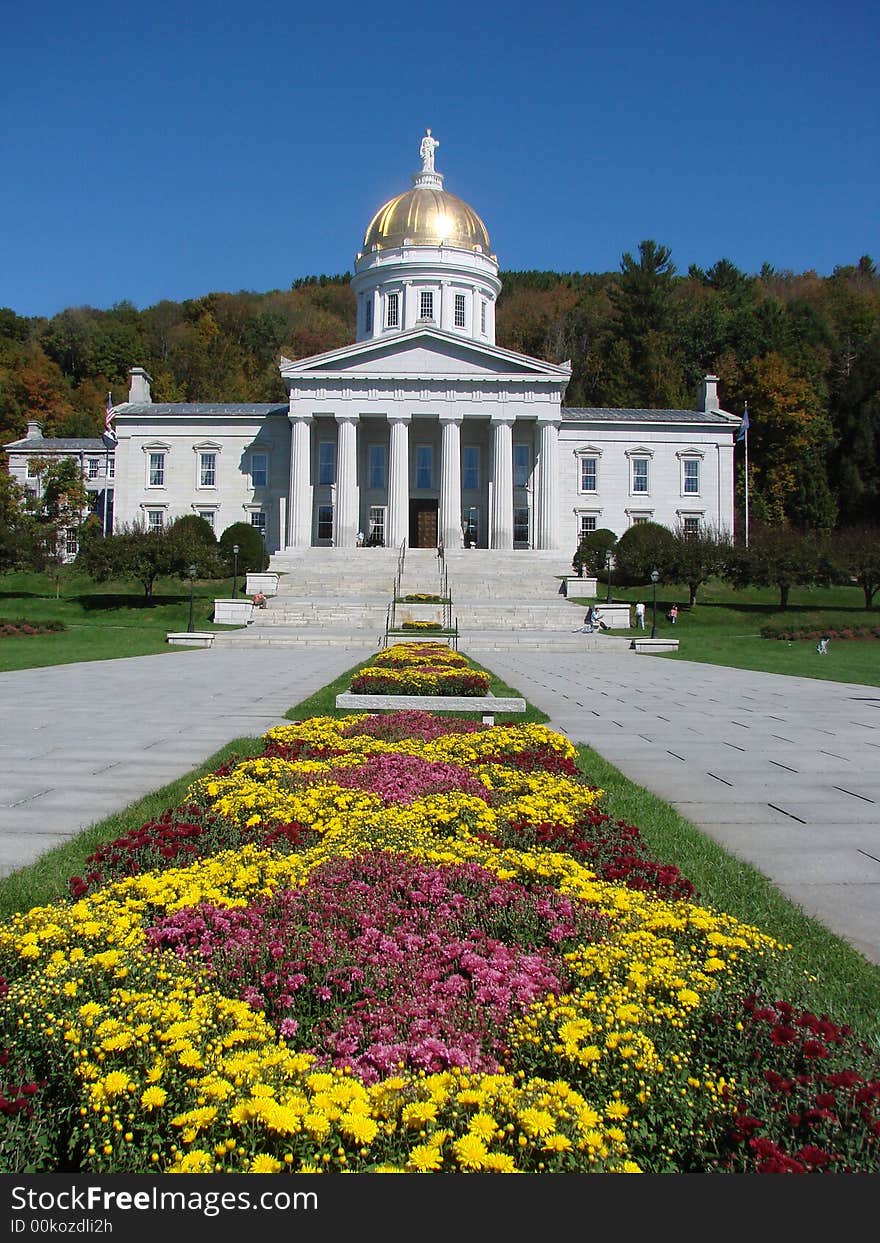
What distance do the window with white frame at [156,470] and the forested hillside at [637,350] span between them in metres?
24.1

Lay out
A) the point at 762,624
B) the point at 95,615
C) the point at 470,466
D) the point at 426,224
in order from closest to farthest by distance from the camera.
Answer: the point at 762,624
the point at 95,615
the point at 470,466
the point at 426,224

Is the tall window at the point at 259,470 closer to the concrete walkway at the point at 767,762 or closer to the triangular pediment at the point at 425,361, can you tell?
the triangular pediment at the point at 425,361

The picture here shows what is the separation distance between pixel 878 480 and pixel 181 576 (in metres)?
51.6

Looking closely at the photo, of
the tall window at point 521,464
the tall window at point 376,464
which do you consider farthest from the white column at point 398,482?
the tall window at point 521,464

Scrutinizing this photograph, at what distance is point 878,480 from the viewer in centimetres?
6538

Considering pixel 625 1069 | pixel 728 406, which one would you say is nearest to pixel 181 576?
pixel 625 1069

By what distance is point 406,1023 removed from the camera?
137 inches

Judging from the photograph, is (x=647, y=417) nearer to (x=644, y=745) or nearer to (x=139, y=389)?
(x=139, y=389)

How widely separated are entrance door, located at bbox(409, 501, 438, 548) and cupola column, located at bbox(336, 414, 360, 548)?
543 cm

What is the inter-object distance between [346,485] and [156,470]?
16.0 meters

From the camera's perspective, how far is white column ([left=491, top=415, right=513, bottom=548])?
181 feet

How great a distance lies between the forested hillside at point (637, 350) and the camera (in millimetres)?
69500

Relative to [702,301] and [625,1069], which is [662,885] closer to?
[625,1069]

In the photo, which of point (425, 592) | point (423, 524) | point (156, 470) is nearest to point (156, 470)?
point (156, 470)
